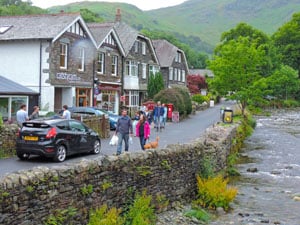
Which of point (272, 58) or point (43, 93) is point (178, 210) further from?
point (272, 58)

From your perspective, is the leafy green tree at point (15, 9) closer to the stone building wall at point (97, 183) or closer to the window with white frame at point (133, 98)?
the window with white frame at point (133, 98)

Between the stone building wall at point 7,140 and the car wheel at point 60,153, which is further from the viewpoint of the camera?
the stone building wall at point 7,140

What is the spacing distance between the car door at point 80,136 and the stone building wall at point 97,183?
528 centimetres

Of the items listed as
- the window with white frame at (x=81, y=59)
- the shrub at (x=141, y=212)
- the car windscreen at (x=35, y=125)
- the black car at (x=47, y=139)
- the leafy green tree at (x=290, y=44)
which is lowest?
the shrub at (x=141, y=212)

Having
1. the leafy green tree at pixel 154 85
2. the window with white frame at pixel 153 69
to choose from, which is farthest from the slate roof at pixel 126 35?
the window with white frame at pixel 153 69

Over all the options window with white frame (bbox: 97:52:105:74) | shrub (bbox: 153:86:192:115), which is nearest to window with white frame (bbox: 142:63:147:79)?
shrub (bbox: 153:86:192:115)

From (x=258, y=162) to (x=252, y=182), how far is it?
17.5ft

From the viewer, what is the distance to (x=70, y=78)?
34125 mm

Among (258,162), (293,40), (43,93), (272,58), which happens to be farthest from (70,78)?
(293,40)

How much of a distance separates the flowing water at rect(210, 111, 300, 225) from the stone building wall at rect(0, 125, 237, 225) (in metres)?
1.94

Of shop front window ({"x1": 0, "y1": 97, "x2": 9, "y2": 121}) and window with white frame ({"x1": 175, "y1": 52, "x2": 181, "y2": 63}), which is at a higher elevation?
window with white frame ({"x1": 175, "y1": 52, "x2": 181, "y2": 63})

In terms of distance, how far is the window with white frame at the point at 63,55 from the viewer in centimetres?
3278

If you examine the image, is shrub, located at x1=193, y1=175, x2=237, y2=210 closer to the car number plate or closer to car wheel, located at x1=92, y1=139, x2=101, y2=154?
the car number plate

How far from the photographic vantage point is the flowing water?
1369 centimetres
